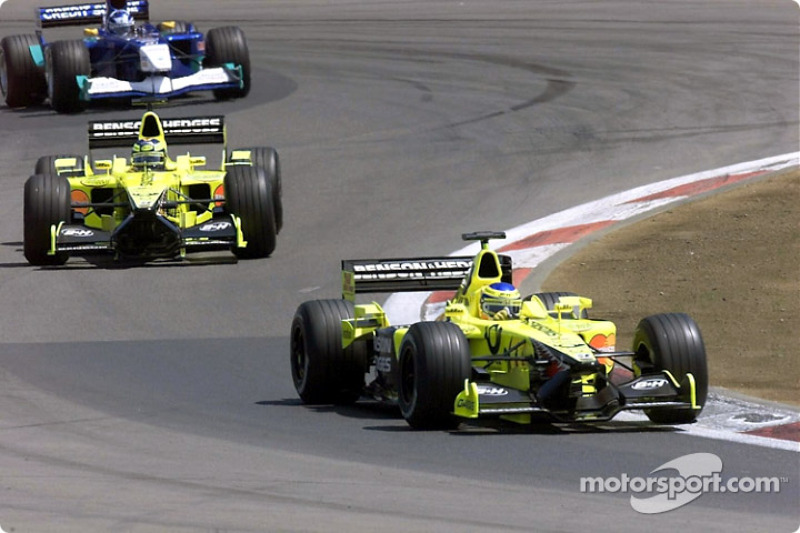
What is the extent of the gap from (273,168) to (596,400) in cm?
1046

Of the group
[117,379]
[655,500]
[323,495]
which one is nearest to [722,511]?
[655,500]

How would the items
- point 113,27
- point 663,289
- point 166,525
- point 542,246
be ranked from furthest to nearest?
point 113,27 → point 542,246 → point 663,289 → point 166,525

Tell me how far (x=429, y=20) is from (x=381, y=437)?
91.5 ft

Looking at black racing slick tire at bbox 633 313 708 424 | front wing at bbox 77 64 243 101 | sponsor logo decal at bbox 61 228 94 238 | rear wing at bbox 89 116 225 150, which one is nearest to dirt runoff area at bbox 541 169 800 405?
black racing slick tire at bbox 633 313 708 424

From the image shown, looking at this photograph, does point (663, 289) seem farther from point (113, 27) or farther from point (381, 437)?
point (113, 27)

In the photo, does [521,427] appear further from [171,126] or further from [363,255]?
[171,126]

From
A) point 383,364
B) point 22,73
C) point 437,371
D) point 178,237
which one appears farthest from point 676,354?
point 22,73

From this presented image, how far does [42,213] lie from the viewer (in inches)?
762

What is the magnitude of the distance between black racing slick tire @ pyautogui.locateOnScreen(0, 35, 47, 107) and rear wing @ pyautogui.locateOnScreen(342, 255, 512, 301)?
56.9 feet

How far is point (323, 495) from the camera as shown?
961cm

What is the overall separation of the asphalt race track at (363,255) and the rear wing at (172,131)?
159cm

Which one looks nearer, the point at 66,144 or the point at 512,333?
the point at 512,333

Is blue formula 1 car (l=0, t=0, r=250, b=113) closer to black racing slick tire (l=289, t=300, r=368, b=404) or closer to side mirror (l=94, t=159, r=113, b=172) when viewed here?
side mirror (l=94, t=159, r=113, b=172)

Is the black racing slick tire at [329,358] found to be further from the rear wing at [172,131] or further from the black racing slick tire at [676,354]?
the rear wing at [172,131]
